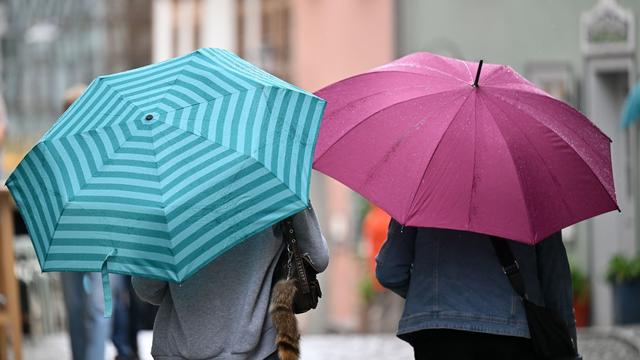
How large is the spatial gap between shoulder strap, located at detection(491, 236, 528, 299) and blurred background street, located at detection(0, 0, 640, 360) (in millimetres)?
5143

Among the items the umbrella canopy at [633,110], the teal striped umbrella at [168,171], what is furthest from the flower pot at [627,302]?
the teal striped umbrella at [168,171]

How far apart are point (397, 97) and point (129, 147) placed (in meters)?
1.22

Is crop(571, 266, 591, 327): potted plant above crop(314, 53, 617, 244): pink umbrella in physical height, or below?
below

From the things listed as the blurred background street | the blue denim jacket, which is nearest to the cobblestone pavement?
the blurred background street

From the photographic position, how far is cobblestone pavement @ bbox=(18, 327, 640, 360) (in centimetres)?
1303

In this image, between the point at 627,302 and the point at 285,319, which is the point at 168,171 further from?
the point at 627,302

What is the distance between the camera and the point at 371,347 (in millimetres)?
14531

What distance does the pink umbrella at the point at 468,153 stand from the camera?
232 inches

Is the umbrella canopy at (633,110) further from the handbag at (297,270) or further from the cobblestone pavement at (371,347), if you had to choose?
the handbag at (297,270)

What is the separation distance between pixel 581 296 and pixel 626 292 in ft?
6.11

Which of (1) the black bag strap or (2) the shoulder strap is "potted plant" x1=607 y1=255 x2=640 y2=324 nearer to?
(2) the shoulder strap

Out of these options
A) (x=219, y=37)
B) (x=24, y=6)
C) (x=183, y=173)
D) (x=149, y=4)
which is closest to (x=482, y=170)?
(x=183, y=173)

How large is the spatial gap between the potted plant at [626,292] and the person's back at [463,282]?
11.9 meters

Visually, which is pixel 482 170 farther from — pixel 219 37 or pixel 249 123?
pixel 219 37
